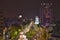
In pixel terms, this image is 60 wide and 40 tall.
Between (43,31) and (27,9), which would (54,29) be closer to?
(43,31)

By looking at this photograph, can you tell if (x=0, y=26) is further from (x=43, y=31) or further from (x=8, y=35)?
(x=43, y=31)

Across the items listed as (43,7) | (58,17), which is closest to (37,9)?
(43,7)

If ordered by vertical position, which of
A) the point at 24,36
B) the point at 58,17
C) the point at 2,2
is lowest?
the point at 24,36

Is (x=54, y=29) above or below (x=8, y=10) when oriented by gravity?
below

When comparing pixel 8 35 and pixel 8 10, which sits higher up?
pixel 8 10

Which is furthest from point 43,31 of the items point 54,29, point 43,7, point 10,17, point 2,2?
point 2,2
